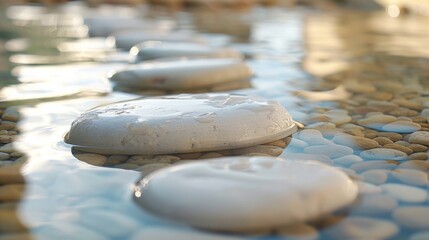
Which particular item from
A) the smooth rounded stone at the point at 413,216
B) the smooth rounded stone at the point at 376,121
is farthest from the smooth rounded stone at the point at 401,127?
the smooth rounded stone at the point at 413,216

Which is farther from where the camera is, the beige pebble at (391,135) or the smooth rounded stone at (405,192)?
the beige pebble at (391,135)

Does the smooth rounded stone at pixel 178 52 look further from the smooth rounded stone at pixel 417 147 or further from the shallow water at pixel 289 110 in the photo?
the smooth rounded stone at pixel 417 147

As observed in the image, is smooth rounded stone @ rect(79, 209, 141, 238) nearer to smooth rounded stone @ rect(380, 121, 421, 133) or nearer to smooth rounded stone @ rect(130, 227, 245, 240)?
smooth rounded stone @ rect(130, 227, 245, 240)

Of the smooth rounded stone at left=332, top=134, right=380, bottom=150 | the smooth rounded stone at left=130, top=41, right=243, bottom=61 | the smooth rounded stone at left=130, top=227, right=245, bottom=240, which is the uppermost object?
the smooth rounded stone at left=130, top=41, right=243, bottom=61

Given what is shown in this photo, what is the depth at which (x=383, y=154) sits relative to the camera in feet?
4.32

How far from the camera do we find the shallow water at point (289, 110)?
3.14ft

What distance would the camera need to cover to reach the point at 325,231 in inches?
36.4

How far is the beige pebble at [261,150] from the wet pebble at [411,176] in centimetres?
26

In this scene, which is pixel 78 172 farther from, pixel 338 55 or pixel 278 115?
pixel 338 55

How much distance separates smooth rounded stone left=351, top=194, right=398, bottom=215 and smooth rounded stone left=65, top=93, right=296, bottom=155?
0.36 metres

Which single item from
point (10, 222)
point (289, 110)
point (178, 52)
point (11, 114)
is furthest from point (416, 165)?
point (178, 52)

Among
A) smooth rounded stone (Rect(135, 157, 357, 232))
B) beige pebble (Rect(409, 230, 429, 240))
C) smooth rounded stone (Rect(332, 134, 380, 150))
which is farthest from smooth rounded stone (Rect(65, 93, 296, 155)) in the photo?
beige pebble (Rect(409, 230, 429, 240))

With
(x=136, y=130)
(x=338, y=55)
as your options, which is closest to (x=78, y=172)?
(x=136, y=130)

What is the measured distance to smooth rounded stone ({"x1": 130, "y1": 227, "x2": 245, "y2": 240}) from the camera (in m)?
0.89
